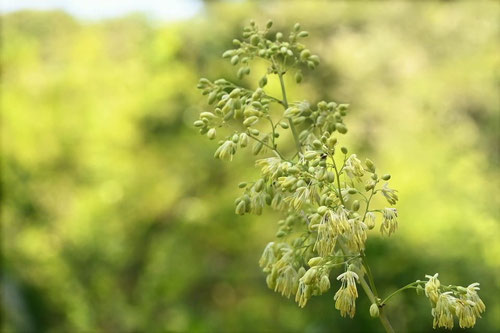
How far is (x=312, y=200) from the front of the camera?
54.5 inches

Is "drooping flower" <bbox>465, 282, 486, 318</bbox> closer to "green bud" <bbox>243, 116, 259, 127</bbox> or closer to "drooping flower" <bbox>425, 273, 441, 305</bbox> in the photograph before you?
"drooping flower" <bbox>425, 273, 441, 305</bbox>

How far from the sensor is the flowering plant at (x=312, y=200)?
4.34 feet

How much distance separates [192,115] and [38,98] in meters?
2.31

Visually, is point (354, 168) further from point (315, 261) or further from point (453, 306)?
point (453, 306)

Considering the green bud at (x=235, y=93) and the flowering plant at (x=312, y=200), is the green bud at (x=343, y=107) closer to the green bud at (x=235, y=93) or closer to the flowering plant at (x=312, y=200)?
the flowering plant at (x=312, y=200)

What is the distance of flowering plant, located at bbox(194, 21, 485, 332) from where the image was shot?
1324mm

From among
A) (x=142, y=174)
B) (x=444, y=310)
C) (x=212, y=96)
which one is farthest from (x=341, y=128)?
(x=142, y=174)

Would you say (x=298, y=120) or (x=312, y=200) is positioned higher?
(x=298, y=120)

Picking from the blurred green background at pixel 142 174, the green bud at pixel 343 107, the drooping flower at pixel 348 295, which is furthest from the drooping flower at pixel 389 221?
the blurred green background at pixel 142 174

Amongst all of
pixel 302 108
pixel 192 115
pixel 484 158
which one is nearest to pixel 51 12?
pixel 192 115

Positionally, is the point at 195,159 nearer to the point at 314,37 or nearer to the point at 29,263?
the point at 29,263

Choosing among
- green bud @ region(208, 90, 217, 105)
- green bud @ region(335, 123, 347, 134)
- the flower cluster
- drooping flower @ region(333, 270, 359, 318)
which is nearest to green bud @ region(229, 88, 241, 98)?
green bud @ region(208, 90, 217, 105)

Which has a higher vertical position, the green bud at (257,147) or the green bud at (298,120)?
the green bud at (298,120)

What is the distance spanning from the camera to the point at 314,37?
13.6 metres
